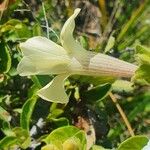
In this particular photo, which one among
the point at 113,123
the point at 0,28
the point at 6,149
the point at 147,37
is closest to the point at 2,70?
the point at 0,28

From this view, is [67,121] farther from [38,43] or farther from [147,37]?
[147,37]

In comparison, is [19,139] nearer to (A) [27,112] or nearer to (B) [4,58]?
(A) [27,112]

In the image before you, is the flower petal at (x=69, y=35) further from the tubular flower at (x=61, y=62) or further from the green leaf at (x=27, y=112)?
the green leaf at (x=27, y=112)

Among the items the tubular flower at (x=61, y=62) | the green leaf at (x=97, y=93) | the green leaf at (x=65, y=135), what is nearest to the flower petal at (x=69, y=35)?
the tubular flower at (x=61, y=62)

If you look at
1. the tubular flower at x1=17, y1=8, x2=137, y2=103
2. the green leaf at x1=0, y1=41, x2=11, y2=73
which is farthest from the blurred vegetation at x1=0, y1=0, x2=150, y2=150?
the tubular flower at x1=17, y1=8, x2=137, y2=103

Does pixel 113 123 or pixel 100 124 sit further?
pixel 113 123

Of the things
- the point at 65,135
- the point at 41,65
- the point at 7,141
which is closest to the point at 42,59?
the point at 41,65

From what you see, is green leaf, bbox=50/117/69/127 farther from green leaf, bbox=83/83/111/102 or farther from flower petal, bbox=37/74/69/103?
flower petal, bbox=37/74/69/103
